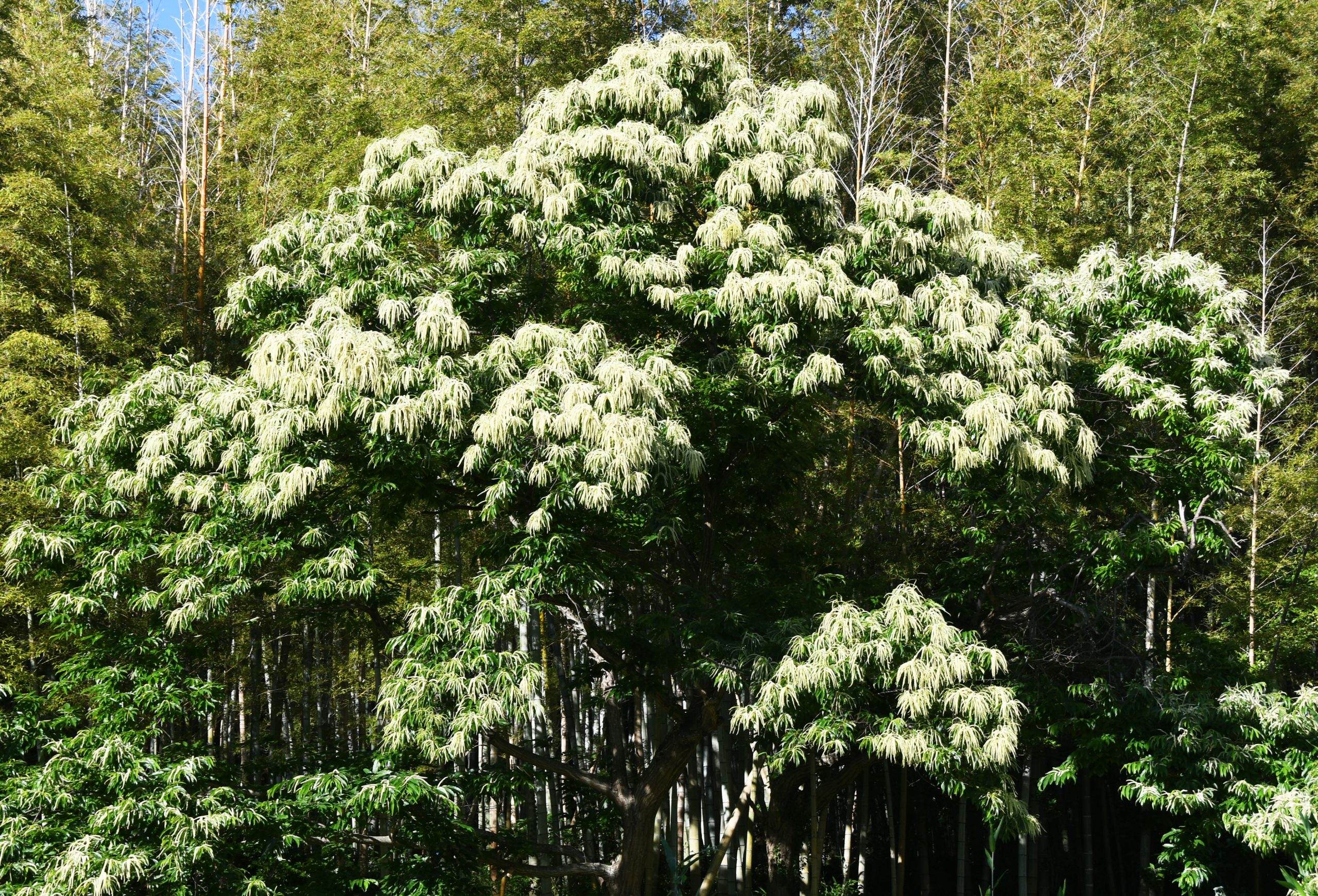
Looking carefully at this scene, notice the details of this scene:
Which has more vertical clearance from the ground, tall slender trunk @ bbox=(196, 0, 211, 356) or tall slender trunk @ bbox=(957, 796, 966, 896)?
tall slender trunk @ bbox=(196, 0, 211, 356)

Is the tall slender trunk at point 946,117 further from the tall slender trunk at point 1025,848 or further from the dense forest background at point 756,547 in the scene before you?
the tall slender trunk at point 1025,848

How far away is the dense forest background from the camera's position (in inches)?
216

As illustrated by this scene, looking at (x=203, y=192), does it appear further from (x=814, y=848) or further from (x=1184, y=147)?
(x=1184, y=147)

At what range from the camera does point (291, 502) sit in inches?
196

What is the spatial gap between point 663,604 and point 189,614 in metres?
3.38

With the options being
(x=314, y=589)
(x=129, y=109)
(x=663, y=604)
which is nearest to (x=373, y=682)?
(x=663, y=604)

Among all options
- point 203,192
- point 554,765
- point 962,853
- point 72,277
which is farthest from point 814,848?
point 203,192

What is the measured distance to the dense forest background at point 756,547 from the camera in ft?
18.0

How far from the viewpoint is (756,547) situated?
744 centimetres

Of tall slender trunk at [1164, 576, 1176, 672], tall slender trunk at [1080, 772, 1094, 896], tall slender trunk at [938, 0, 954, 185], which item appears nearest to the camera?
tall slender trunk at [1164, 576, 1176, 672]

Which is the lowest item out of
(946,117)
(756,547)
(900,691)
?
(900,691)

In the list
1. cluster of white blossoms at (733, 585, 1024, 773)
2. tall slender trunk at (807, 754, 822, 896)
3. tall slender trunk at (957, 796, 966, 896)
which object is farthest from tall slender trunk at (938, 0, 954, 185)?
cluster of white blossoms at (733, 585, 1024, 773)

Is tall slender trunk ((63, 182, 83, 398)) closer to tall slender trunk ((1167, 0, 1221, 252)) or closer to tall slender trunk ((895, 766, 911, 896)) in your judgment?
tall slender trunk ((895, 766, 911, 896))

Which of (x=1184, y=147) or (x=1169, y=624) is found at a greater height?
(x=1184, y=147)
